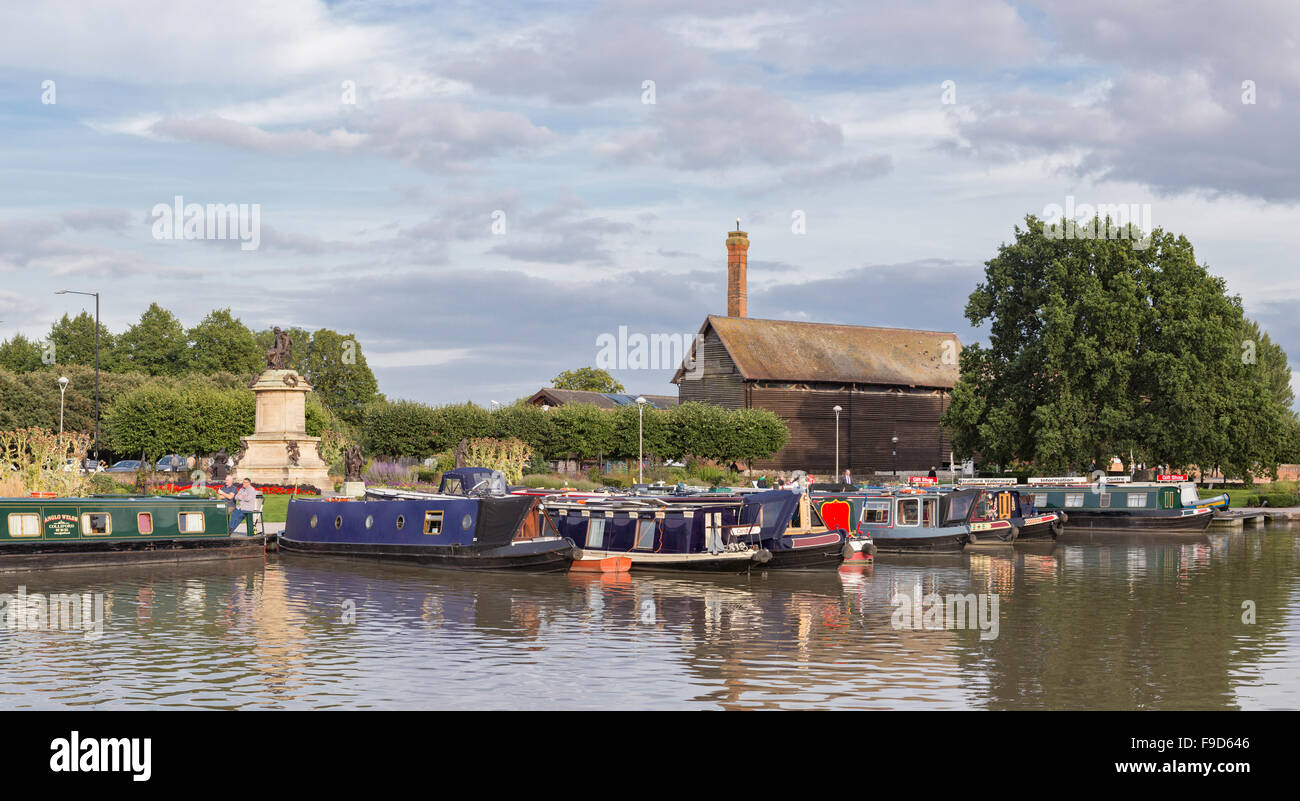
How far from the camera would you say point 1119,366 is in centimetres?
5788

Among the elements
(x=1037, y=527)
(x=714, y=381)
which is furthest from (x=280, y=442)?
A: (x=714, y=381)

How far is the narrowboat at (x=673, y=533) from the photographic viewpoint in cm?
3219

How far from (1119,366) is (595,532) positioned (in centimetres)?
3278

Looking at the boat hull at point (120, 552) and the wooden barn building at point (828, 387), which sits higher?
the wooden barn building at point (828, 387)

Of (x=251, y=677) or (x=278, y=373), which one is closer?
(x=251, y=677)

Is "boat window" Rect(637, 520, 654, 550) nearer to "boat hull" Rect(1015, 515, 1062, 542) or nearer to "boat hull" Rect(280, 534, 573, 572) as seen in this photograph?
"boat hull" Rect(280, 534, 573, 572)

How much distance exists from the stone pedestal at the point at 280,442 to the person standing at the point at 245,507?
1473 cm

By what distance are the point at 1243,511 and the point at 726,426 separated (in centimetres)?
2675

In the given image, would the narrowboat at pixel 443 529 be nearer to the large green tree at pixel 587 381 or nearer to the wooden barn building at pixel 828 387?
the wooden barn building at pixel 828 387

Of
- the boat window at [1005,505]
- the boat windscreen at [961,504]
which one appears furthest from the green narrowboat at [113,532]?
the boat window at [1005,505]
